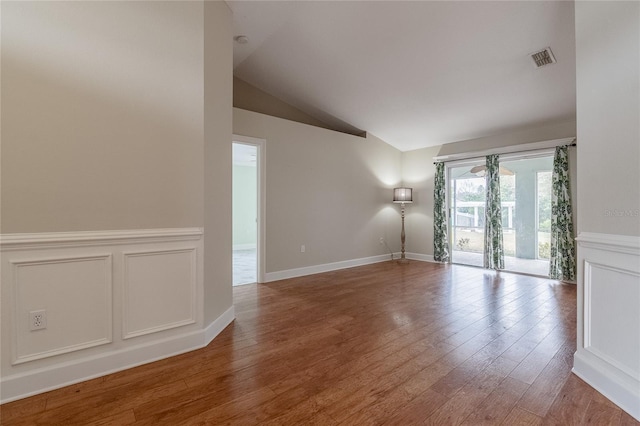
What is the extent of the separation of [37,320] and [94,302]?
27cm

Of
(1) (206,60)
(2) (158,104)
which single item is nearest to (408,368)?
(2) (158,104)

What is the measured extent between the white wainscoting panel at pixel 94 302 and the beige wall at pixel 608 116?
8.79ft

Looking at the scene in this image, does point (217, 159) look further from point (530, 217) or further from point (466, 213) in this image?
point (530, 217)

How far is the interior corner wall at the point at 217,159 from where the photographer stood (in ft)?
7.54

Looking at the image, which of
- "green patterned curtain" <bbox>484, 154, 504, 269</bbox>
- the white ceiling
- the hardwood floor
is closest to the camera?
the hardwood floor

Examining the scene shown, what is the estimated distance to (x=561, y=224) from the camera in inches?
169

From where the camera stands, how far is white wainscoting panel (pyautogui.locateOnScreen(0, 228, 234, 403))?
5.22ft

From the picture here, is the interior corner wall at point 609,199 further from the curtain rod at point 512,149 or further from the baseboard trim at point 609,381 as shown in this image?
the curtain rod at point 512,149

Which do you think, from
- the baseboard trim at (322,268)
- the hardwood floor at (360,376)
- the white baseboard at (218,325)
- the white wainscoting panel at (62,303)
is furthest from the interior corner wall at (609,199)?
the baseboard trim at (322,268)

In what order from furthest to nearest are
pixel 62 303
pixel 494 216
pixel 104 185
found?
pixel 494 216 → pixel 104 185 → pixel 62 303

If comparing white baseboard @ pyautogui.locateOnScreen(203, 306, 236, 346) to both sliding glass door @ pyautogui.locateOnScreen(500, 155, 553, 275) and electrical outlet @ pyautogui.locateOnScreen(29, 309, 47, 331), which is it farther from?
sliding glass door @ pyautogui.locateOnScreen(500, 155, 553, 275)

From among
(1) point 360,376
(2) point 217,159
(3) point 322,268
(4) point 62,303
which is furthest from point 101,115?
(3) point 322,268

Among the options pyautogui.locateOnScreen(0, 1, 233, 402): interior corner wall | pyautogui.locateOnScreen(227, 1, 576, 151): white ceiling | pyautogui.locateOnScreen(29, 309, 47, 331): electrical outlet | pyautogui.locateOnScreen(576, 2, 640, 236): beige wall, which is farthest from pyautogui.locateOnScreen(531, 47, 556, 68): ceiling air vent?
pyautogui.locateOnScreen(29, 309, 47, 331): electrical outlet

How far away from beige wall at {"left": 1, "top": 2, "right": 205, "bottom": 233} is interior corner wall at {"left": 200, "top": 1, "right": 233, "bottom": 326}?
3.9 inches
